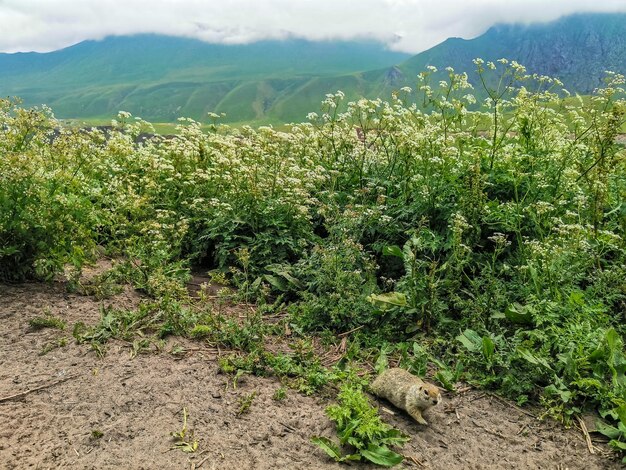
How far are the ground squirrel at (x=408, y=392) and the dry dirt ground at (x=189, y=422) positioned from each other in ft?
0.31

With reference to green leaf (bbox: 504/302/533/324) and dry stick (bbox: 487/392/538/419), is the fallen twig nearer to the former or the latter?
dry stick (bbox: 487/392/538/419)

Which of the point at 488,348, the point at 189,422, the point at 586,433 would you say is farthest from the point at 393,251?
the point at 189,422

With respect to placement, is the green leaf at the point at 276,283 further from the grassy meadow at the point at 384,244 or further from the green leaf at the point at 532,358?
the green leaf at the point at 532,358

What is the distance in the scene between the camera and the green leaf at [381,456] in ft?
10.7

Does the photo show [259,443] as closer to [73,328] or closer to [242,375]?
[242,375]

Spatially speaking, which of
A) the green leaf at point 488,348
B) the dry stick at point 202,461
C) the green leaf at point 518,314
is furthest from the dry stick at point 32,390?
the green leaf at point 518,314

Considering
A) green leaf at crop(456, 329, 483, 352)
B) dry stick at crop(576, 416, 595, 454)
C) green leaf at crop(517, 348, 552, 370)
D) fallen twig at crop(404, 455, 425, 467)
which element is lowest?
dry stick at crop(576, 416, 595, 454)

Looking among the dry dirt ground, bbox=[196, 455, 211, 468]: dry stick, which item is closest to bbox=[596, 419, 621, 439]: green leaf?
the dry dirt ground

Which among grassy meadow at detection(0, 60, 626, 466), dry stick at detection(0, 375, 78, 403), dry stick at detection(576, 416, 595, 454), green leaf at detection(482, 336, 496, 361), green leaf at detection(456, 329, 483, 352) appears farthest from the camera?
green leaf at detection(456, 329, 483, 352)

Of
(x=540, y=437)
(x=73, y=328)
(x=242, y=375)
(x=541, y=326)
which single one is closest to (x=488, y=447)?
(x=540, y=437)

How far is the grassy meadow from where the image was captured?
14.2ft

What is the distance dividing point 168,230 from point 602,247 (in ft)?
17.1

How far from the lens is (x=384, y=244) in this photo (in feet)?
20.0

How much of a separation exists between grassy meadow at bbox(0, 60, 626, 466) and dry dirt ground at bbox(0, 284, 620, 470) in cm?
19
